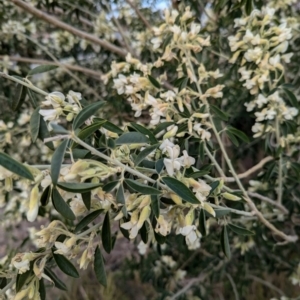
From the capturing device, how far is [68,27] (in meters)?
1.38

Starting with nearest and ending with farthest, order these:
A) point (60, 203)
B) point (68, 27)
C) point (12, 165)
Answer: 1. point (12, 165)
2. point (60, 203)
3. point (68, 27)

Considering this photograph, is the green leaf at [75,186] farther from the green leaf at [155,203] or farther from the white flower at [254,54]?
the white flower at [254,54]

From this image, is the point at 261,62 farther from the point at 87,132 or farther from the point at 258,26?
the point at 87,132

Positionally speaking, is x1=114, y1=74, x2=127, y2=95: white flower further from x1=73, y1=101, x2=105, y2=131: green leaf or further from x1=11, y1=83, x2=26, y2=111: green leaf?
x1=73, y1=101, x2=105, y2=131: green leaf

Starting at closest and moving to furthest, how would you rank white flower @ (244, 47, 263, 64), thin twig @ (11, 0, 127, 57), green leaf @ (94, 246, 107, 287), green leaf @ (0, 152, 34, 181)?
green leaf @ (0, 152, 34, 181)
green leaf @ (94, 246, 107, 287)
white flower @ (244, 47, 263, 64)
thin twig @ (11, 0, 127, 57)

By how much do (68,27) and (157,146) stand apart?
923 mm

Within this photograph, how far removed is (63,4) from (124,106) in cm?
42

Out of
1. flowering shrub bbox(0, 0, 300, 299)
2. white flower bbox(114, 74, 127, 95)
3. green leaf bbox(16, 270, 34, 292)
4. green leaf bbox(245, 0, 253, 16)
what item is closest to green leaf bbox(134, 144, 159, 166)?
flowering shrub bbox(0, 0, 300, 299)

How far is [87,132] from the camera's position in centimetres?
54

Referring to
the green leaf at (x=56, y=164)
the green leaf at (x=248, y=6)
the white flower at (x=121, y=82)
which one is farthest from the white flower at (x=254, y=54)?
the green leaf at (x=56, y=164)

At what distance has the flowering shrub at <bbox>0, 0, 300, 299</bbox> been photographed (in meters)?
0.56

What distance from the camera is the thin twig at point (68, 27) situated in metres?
1.20

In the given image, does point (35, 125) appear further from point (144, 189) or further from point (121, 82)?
point (121, 82)

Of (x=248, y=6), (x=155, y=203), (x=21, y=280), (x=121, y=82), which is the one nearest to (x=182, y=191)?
(x=155, y=203)
